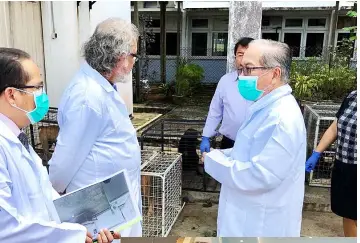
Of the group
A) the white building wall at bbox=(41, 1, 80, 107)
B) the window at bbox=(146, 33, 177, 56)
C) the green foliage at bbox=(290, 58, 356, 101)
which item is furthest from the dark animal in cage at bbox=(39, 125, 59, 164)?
the window at bbox=(146, 33, 177, 56)

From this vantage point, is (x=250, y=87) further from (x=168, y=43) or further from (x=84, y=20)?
(x=168, y=43)

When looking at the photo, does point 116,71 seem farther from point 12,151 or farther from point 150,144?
point 150,144

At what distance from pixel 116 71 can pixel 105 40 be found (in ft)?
0.58

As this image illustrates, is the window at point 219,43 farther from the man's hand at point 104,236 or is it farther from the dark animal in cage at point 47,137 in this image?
the man's hand at point 104,236

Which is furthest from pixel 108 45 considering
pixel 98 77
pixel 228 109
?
pixel 228 109

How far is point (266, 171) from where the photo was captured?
163 centimetres

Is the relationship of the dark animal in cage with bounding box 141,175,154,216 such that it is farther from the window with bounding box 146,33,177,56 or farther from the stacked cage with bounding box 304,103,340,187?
the window with bounding box 146,33,177,56

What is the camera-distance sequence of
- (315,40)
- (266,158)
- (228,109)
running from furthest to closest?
(315,40) → (228,109) → (266,158)

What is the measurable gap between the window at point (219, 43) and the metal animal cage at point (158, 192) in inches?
388

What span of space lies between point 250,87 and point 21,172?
45.4 inches

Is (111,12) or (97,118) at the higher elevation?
(111,12)

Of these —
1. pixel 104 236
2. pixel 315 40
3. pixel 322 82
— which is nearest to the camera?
pixel 104 236

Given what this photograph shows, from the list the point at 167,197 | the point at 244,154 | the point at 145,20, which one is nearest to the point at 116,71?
the point at 244,154

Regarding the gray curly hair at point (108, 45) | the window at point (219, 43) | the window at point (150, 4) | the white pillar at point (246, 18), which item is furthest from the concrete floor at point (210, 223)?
the window at point (219, 43)
